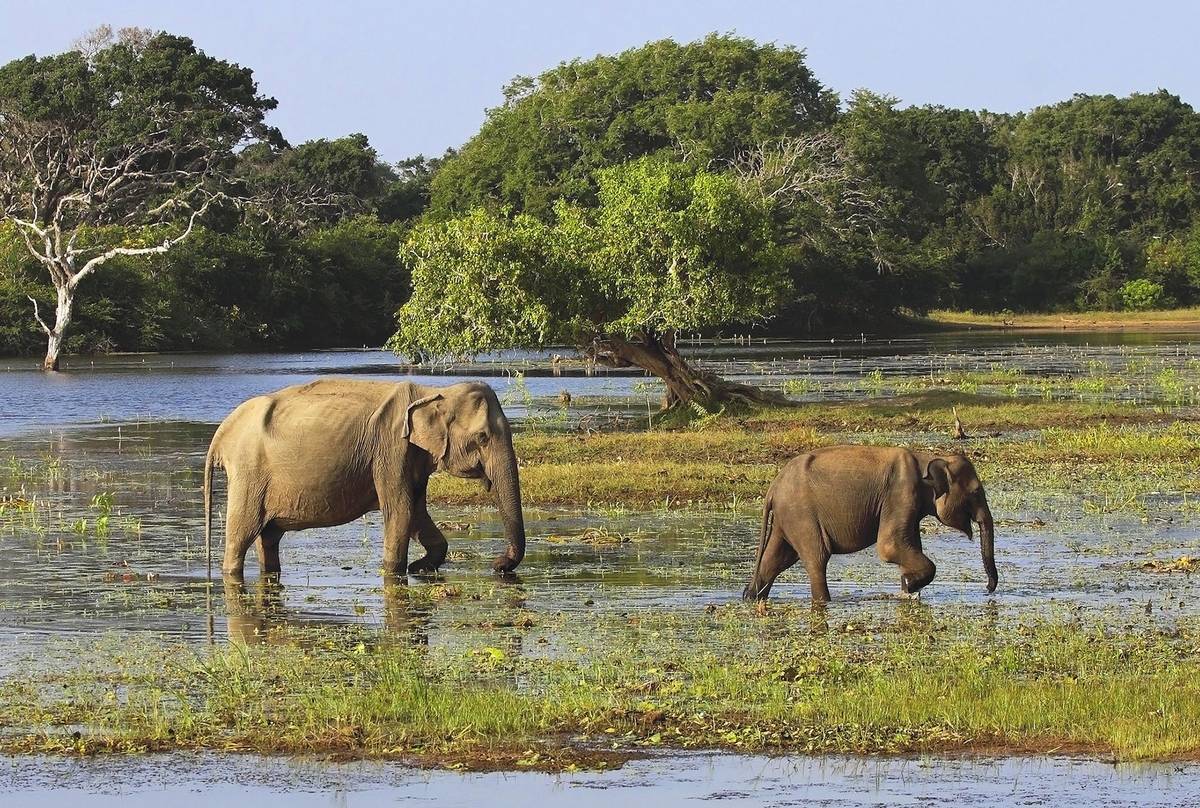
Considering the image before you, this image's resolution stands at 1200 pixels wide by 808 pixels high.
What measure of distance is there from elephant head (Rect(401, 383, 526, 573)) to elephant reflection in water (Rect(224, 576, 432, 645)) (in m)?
1.11

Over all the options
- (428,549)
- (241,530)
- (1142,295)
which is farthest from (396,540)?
(1142,295)

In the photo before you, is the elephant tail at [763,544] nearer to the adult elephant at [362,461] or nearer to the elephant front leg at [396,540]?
the adult elephant at [362,461]

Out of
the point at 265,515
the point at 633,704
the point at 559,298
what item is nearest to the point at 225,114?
the point at 559,298

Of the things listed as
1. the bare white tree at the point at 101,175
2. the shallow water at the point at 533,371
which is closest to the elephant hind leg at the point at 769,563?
the shallow water at the point at 533,371

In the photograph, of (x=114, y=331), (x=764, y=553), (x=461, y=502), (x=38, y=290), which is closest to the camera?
(x=764, y=553)

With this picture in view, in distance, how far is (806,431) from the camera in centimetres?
2967

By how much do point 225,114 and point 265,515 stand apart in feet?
233

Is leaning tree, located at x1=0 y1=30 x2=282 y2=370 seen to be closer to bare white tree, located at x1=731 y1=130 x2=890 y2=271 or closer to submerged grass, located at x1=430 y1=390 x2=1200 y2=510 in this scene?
bare white tree, located at x1=731 y1=130 x2=890 y2=271

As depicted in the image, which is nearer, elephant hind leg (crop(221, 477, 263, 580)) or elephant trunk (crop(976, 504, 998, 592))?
elephant trunk (crop(976, 504, 998, 592))

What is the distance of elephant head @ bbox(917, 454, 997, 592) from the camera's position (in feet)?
50.8

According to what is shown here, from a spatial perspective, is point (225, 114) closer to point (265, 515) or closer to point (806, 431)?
point (806, 431)

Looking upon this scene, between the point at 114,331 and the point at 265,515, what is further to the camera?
the point at 114,331

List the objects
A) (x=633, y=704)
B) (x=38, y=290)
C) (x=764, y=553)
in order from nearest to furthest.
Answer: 1. (x=633, y=704)
2. (x=764, y=553)
3. (x=38, y=290)

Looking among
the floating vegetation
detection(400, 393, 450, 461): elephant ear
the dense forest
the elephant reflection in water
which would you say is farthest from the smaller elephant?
the dense forest
